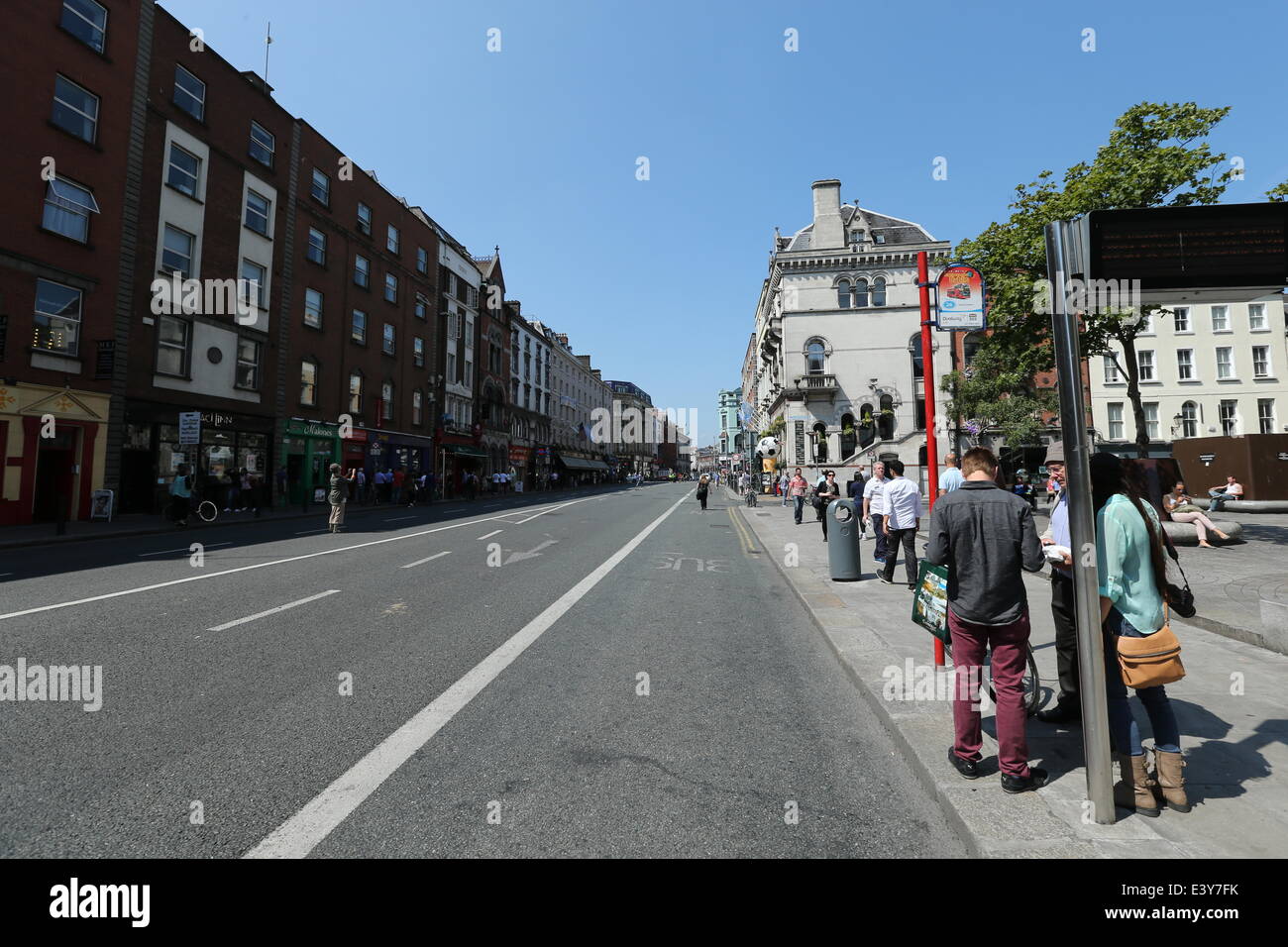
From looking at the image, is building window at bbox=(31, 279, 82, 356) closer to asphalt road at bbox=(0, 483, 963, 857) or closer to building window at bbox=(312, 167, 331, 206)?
asphalt road at bbox=(0, 483, 963, 857)

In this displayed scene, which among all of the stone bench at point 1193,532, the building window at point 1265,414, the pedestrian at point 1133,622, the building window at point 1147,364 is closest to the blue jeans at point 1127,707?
the pedestrian at point 1133,622

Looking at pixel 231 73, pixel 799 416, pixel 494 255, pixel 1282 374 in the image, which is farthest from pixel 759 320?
pixel 231 73

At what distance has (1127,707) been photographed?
3.02 metres

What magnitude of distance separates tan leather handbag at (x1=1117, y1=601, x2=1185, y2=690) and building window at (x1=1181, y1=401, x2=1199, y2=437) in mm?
48677

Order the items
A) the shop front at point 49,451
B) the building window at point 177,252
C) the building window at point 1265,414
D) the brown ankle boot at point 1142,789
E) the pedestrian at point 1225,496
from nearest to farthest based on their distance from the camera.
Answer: the brown ankle boot at point 1142,789, the shop front at point 49,451, the pedestrian at point 1225,496, the building window at point 177,252, the building window at point 1265,414

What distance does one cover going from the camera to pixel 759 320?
6569cm

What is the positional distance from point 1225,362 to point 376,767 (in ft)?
177

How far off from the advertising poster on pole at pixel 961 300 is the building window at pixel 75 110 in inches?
929

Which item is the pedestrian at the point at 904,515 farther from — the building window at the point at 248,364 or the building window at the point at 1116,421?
the building window at the point at 1116,421

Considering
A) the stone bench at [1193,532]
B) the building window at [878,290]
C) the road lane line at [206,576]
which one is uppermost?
the building window at [878,290]

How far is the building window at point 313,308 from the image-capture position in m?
27.3

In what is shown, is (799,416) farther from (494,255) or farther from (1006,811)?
(1006,811)

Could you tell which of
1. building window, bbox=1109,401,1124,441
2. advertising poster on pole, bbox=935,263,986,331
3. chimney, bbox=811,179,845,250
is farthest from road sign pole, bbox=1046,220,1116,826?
chimney, bbox=811,179,845,250

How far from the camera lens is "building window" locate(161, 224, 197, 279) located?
20.2m
